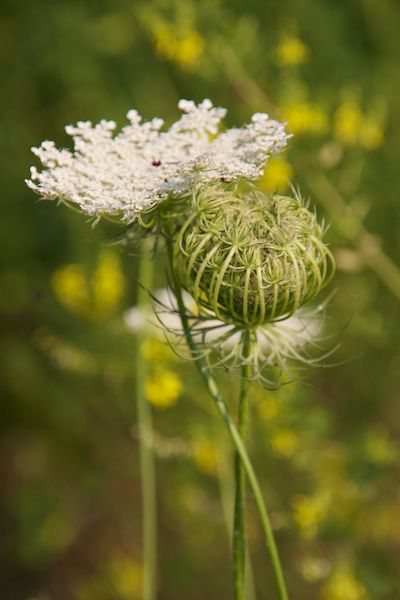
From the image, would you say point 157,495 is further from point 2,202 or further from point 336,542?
point 2,202

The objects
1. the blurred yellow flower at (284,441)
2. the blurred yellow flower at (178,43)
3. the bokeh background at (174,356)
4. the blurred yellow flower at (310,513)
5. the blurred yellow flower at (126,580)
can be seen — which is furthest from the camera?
the blurred yellow flower at (126,580)

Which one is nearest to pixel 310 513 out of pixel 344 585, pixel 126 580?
pixel 344 585

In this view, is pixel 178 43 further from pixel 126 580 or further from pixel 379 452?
pixel 126 580

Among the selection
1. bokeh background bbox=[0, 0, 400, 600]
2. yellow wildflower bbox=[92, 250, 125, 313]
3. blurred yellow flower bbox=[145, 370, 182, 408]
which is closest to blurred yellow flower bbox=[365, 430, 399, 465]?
bokeh background bbox=[0, 0, 400, 600]

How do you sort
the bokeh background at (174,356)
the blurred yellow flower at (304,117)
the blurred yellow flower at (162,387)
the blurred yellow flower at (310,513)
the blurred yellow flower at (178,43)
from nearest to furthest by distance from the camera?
the blurred yellow flower at (310,513) < the blurred yellow flower at (162,387) < the bokeh background at (174,356) < the blurred yellow flower at (304,117) < the blurred yellow flower at (178,43)

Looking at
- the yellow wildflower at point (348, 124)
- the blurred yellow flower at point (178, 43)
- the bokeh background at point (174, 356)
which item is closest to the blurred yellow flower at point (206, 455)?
the bokeh background at point (174, 356)

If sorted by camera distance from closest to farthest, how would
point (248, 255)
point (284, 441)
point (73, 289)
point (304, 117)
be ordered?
1. point (248, 255)
2. point (284, 441)
3. point (304, 117)
4. point (73, 289)

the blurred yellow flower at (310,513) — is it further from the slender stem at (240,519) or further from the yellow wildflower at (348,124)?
the yellow wildflower at (348,124)
